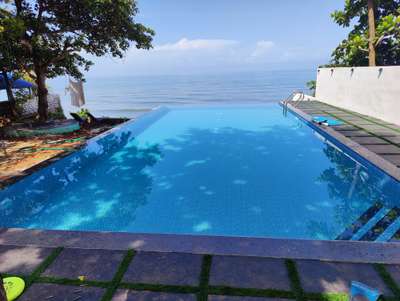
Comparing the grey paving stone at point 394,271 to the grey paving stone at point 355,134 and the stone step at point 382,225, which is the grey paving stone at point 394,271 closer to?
the stone step at point 382,225

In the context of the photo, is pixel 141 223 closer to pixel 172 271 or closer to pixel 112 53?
pixel 172 271

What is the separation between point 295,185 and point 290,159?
1925 mm

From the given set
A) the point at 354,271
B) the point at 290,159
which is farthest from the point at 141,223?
the point at 290,159

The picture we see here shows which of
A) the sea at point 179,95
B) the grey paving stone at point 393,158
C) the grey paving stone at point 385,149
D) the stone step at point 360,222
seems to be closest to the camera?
the stone step at point 360,222

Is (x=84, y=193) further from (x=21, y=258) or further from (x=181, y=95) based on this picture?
(x=181, y=95)

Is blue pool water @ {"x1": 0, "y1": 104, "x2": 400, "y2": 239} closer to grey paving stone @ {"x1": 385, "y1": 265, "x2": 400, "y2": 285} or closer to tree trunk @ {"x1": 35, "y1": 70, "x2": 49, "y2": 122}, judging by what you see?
grey paving stone @ {"x1": 385, "y1": 265, "x2": 400, "y2": 285}

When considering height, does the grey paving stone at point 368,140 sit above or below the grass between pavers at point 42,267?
above

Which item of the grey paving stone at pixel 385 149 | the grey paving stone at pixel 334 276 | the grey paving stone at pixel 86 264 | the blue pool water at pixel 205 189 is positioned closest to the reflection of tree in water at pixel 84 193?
the blue pool water at pixel 205 189

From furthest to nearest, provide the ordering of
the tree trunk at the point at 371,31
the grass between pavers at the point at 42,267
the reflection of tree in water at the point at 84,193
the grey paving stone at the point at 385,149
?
the tree trunk at the point at 371,31 < the grey paving stone at the point at 385,149 < the reflection of tree in water at the point at 84,193 < the grass between pavers at the point at 42,267

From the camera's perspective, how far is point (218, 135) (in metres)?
10.8

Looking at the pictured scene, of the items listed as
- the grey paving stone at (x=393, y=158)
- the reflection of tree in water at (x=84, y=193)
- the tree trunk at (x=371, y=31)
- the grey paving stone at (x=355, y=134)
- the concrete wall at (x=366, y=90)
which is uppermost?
the tree trunk at (x=371, y=31)

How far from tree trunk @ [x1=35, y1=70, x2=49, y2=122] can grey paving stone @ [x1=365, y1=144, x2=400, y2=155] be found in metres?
12.9

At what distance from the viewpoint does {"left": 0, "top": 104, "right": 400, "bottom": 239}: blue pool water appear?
15.3 ft

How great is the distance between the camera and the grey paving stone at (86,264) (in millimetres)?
2615
